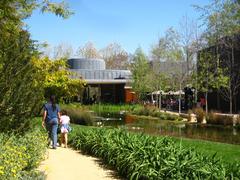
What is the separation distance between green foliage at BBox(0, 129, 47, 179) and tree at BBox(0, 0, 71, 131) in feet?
1.90

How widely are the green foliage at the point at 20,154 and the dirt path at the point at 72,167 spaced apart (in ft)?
1.27

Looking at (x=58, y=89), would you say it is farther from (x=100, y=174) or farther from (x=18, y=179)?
(x=18, y=179)

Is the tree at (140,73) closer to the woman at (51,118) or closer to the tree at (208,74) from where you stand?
the tree at (208,74)

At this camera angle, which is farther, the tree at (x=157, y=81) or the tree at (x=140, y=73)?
the tree at (x=140, y=73)

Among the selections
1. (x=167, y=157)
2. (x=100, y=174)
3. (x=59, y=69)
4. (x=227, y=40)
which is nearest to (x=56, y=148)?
(x=100, y=174)

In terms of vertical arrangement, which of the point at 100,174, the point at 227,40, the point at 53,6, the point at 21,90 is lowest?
the point at 100,174

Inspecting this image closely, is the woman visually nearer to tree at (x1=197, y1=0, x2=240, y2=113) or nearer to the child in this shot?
the child

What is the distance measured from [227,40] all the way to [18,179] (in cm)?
3247

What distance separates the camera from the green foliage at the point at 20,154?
22.3 ft

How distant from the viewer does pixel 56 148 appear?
14.3m

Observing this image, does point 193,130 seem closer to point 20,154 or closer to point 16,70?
point 16,70

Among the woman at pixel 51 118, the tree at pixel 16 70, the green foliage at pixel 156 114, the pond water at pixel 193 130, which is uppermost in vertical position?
the tree at pixel 16 70

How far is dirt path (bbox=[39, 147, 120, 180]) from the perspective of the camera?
9.62 meters

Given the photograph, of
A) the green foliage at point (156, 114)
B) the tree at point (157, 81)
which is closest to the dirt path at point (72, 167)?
the green foliage at point (156, 114)
